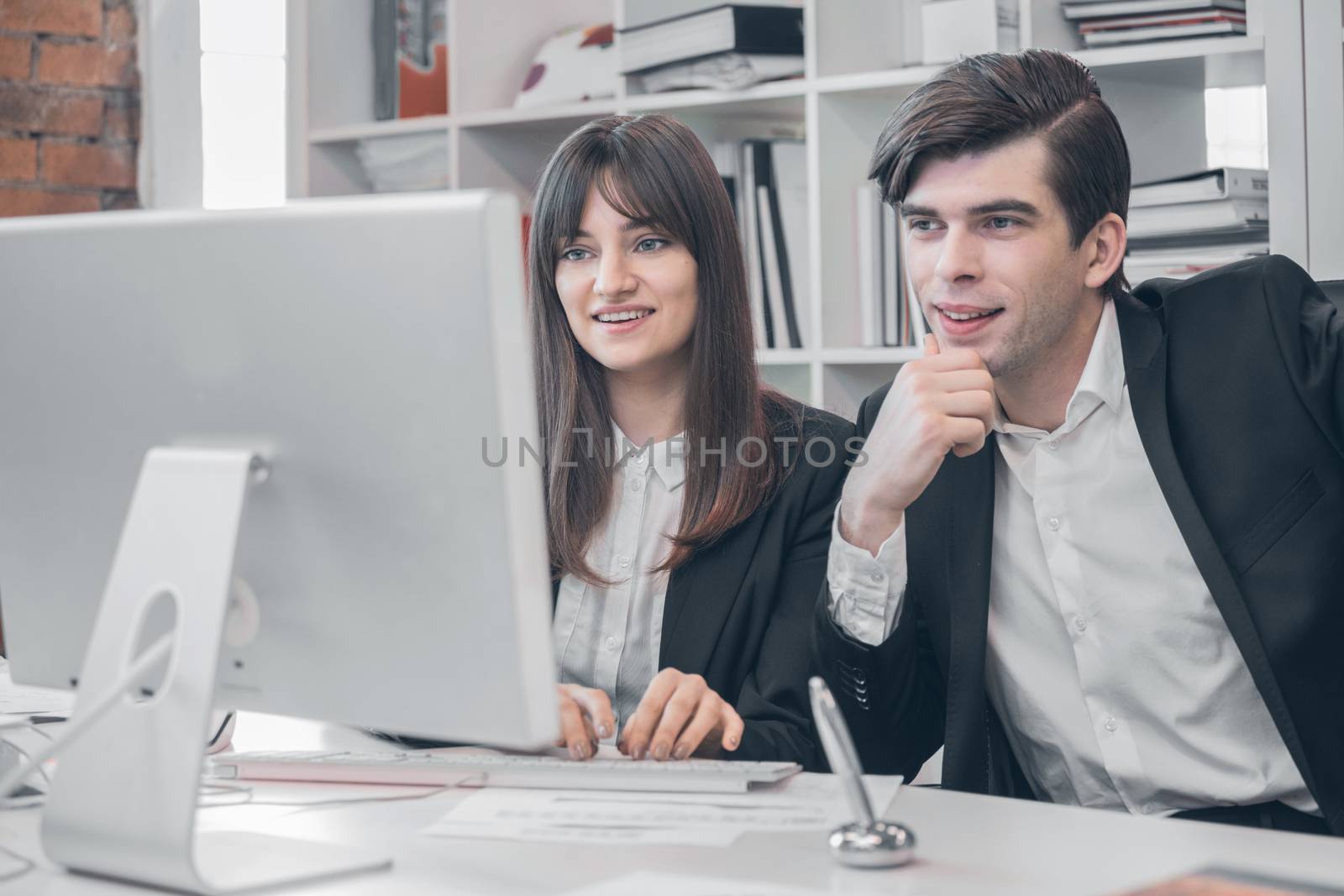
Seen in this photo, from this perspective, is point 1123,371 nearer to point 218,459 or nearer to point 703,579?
point 703,579

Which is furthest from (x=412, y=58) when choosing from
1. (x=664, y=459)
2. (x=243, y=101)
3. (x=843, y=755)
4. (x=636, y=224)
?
(x=843, y=755)

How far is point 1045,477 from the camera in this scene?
4.72 ft

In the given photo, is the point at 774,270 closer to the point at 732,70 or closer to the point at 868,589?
the point at 732,70

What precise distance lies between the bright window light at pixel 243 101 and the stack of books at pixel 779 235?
3.86 feet

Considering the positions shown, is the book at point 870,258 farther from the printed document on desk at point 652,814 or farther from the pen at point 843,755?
the pen at point 843,755

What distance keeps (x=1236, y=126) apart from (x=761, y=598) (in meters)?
1.24

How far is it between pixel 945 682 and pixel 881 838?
0.61 meters

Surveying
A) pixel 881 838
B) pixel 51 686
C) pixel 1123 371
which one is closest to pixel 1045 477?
pixel 1123 371

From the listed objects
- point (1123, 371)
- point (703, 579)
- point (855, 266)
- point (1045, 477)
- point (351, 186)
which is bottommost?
point (703, 579)

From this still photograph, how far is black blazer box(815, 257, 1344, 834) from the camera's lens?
4.30 feet

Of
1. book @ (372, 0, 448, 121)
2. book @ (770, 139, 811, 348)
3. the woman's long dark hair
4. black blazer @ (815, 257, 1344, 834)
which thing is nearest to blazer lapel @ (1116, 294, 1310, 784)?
black blazer @ (815, 257, 1344, 834)

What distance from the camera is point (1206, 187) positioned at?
1.96m

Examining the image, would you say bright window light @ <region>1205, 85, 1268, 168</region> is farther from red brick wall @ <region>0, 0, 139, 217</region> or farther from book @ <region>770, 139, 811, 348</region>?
red brick wall @ <region>0, 0, 139, 217</region>

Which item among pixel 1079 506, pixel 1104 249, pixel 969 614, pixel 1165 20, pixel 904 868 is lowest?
pixel 904 868
